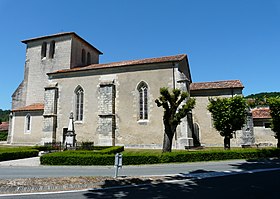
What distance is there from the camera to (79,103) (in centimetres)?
2609

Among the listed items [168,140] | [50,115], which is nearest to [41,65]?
[50,115]

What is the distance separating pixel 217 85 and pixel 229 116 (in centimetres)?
845

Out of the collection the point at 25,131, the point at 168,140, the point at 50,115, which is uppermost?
the point at 50,115

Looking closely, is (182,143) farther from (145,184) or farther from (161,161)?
(145,184)

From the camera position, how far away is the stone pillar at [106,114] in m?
23.3

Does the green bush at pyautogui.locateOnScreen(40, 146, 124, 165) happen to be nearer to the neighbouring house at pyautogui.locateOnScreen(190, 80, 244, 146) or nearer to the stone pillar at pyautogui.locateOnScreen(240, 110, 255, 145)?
the neighbouring house at pyautogui.locateOnScreen(190, 80, 244, 146)

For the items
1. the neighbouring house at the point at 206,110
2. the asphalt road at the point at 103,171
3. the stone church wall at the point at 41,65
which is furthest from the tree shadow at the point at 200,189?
the stone church wall at the point at 41,65

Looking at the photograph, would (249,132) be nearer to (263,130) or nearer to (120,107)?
(263,130)

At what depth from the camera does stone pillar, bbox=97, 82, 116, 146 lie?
23.3 meters

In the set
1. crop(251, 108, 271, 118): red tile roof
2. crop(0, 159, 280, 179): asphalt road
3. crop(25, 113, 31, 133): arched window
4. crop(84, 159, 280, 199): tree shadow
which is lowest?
crop(0, 159, 280, 179): asphalt road

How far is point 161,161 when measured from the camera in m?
13.9

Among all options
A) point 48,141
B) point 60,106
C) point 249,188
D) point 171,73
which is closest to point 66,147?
point 48,141

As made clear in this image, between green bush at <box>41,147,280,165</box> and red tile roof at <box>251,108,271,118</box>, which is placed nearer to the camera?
green bush at <box>41,147,280,165</box>

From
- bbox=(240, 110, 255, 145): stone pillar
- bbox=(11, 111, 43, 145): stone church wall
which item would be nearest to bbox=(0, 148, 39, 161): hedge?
bbox=(11, 111, 43, 145): stone church wall
